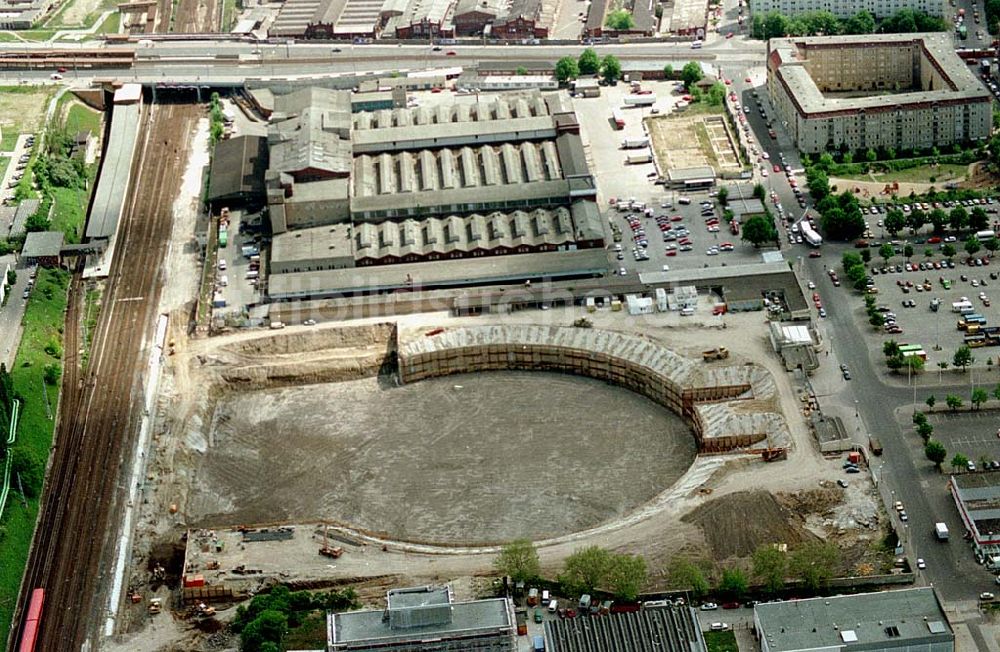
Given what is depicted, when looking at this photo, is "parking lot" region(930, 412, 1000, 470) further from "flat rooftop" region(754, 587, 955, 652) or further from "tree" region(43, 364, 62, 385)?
"tree" region(43, 364, 62, 385)

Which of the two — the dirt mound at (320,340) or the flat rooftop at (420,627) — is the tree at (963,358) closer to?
the dirt mound at (320,340)

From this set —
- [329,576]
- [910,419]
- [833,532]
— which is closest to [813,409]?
[910,419]

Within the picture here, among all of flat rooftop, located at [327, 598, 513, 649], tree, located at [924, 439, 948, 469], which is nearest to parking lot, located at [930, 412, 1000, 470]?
tree, located at [924, 439, 948, 469]

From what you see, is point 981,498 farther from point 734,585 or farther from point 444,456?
point 444,456

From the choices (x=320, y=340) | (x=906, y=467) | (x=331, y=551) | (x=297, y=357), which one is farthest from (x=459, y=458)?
(x=906, y=467)

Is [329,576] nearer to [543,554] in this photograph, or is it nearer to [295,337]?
[543,554]

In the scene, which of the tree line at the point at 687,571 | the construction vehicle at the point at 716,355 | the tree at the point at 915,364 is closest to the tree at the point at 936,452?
the tree at the point at 915,364
